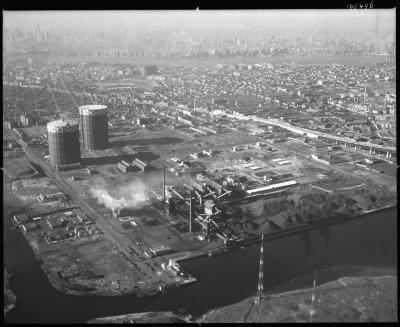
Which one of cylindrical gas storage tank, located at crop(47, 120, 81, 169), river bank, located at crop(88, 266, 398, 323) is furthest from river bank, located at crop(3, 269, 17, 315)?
cylindrical gas storage tank, located at crop(47, 120, 81, 169)

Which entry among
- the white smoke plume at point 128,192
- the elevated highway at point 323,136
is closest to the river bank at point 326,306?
the white smoke plume at point 128,192

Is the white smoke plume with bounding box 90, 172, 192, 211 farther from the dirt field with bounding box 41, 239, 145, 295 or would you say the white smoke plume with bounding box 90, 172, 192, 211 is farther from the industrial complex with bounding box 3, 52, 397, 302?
the dirt field with bounding box 41, 239, 145, 295

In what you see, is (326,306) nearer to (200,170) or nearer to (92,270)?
(92,270)

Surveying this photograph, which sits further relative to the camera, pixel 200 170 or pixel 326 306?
pixel 200 170

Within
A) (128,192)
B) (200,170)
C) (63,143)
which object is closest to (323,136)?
(200,170)

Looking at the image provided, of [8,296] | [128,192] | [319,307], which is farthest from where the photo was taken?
[128,192]

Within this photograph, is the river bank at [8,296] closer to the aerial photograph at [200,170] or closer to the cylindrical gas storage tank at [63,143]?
the aerial photograph at [200,170]

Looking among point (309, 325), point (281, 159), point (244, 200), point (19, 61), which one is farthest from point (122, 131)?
point (309, 325)
